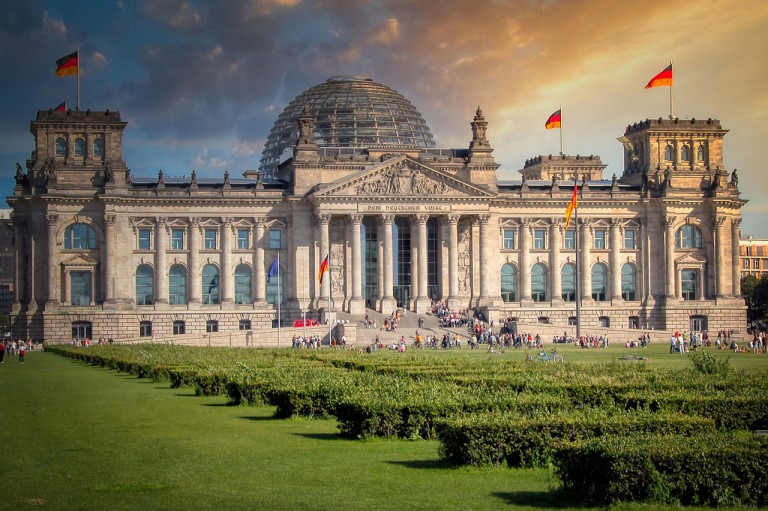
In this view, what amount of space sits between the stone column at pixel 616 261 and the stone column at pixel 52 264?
6226 cm

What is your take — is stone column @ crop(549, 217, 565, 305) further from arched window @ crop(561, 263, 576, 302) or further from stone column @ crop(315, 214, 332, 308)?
stone column @ crop(315, 214, 332, 308)

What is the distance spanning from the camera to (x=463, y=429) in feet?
96.1

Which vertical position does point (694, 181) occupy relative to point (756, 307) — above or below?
above

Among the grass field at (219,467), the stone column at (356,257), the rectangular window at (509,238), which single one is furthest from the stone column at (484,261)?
the grass field at (219,467)

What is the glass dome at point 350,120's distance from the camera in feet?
465

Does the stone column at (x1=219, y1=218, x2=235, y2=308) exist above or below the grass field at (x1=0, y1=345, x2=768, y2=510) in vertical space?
above

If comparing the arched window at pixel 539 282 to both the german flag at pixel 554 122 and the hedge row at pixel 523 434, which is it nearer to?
the german flag at pixel 554 122

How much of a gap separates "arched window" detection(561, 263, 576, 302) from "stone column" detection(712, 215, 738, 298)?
15303 millimetres

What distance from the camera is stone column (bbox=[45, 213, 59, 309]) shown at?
12350 centimetres

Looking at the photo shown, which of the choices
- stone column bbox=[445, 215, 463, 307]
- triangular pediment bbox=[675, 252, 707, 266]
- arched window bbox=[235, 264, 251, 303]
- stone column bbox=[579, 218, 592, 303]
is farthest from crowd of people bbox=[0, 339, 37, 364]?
triangular pediment bbox=[675, 252, 707, 266]

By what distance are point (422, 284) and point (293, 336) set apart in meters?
21.1

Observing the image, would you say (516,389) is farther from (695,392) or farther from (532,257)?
(532,257)

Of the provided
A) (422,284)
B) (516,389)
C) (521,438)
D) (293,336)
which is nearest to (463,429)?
(521,438)

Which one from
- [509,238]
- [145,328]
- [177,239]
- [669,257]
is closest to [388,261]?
[509,238]
